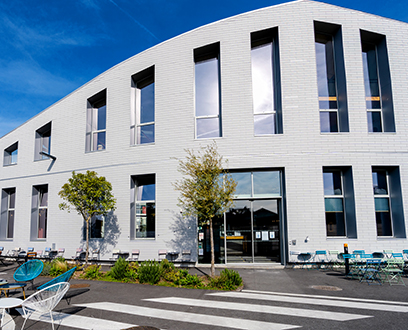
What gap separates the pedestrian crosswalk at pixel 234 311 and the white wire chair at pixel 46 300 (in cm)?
68

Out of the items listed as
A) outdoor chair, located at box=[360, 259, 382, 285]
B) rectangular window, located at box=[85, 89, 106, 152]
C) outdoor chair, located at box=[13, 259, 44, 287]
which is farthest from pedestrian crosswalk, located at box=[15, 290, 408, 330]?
rectangular window, located at box=[85, 89, 106, 152]

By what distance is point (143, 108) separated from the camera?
600 inches

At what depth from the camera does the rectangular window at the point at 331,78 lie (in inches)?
525

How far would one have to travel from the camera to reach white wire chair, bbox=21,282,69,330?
524 cm

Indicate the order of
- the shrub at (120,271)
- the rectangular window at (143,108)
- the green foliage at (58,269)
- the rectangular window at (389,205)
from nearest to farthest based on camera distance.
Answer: the shrub at (120,271) < the green foliage at (58,269) < the rectangular window at (389,205) < the rectangular window at (143,108)

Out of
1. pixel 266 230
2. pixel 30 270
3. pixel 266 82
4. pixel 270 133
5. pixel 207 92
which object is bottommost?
pixel 30 270

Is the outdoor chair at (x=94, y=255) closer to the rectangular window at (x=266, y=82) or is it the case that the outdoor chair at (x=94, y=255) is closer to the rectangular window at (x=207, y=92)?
the rectangular window at (x=207, y=92)

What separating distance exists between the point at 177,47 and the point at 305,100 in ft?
21.6

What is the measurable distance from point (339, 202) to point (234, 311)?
817 centimetres

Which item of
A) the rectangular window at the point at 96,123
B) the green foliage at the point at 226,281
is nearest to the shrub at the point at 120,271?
the green foliage at the point at 226,281

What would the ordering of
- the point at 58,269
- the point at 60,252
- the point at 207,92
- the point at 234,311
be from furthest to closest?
the point at 60,252
the point at 207,92
the point at 58,269
the point at 234,311

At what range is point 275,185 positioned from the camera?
12859 millimetres

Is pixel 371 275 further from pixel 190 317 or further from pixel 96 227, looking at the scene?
pixel 96 227

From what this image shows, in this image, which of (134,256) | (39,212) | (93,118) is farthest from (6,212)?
(134,256)
